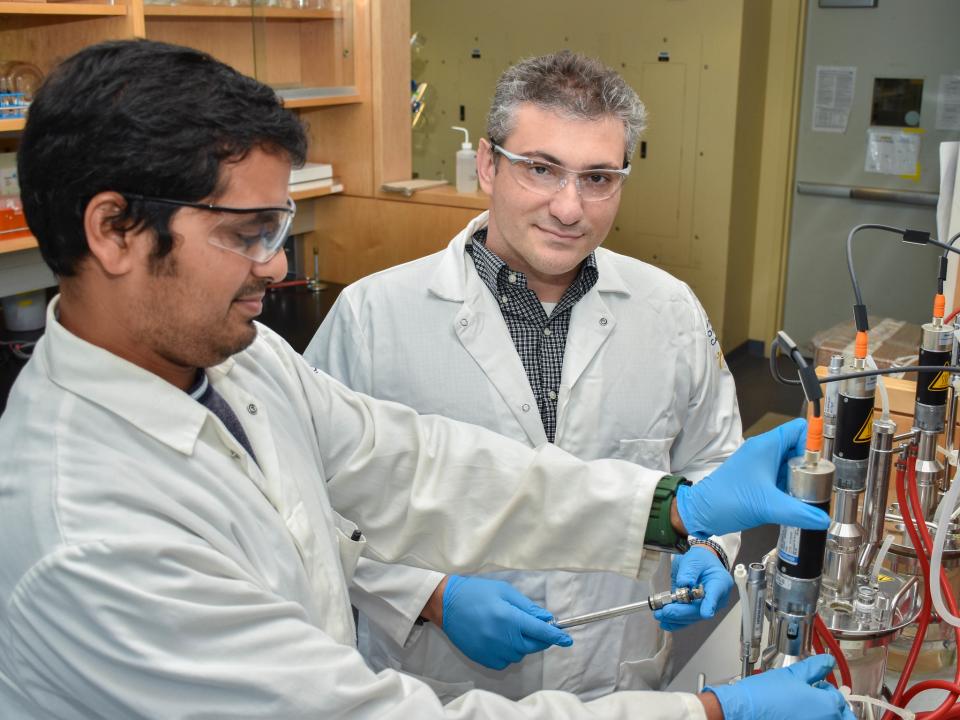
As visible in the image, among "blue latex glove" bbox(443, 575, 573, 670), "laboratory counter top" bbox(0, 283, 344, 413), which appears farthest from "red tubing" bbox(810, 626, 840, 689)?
"laboratory counter top" bbox(0, 283, 344, 413)

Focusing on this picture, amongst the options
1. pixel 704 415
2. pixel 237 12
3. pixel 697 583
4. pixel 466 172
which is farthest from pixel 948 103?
pixel 697 583

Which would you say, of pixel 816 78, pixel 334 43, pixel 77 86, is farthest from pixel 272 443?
pixel 816 78

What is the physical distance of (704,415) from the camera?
1.58 meters

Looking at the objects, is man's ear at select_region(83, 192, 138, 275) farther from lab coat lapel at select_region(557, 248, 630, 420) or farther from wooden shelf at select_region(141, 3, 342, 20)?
wooden shelf at select_region(141, 3, 342, 20)

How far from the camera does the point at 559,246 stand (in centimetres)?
143

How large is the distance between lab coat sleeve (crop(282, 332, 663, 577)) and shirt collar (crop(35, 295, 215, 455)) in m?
0.32

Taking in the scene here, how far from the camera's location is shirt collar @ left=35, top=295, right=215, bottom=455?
0.87m

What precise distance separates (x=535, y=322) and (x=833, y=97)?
11.6 ft

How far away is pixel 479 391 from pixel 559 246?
0.84 feet

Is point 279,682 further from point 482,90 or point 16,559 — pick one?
point 482,90

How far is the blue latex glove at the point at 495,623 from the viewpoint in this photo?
1283mm

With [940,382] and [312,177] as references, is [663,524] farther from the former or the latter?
[312,177]

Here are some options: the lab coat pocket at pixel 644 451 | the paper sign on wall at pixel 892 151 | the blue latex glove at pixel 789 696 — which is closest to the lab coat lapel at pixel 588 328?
the lab coat pocket at pixel 644 451

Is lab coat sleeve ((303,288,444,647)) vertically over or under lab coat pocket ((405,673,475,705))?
over
